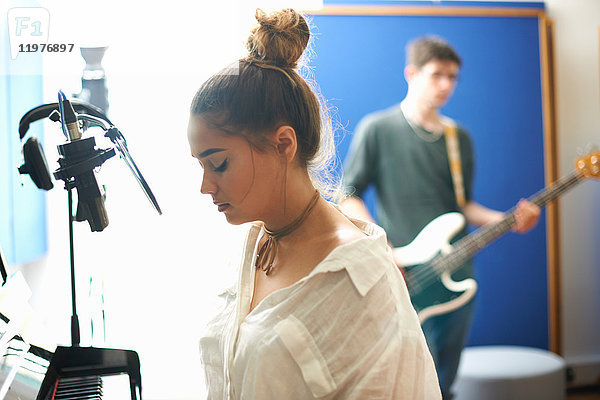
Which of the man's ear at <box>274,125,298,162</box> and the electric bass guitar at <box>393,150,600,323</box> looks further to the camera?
the electric bass guitar at <box>393,150,600,323</box>

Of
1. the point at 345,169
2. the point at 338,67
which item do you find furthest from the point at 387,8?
the point at 345,169

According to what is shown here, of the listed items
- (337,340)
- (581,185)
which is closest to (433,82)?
(581,185)

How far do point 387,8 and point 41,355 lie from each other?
204 centimetres

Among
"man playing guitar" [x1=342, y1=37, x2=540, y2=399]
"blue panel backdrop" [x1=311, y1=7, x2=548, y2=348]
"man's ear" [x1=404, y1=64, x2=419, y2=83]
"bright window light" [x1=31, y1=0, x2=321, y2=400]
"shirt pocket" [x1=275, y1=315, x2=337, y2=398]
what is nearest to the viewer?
"shirt pocket" [x1=275, y1=315, x2=337, y2=398]

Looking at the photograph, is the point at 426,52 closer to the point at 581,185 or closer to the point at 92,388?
the point at 581,185

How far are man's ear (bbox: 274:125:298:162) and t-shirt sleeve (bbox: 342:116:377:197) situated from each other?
1.52 meters

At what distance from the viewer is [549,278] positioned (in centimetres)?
280

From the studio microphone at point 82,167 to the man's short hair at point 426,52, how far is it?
1.86 meters

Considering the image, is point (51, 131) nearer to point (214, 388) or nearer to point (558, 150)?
point (214, 388)

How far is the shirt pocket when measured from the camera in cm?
85

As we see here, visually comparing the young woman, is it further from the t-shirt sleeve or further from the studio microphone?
the t-shirt sleeve

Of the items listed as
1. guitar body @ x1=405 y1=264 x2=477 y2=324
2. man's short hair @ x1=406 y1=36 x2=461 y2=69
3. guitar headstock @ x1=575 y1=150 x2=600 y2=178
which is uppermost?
man's short hair @ x1=406 y1=36 x2=461 y2=69

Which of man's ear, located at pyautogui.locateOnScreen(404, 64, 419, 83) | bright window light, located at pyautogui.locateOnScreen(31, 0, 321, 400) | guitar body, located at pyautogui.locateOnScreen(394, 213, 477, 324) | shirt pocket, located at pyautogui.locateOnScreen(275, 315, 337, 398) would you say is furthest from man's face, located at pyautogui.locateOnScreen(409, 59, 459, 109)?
shirt pocket, located at pyautogui.locateOnScreen(275, 315, 337, 398)

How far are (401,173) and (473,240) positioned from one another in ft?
1.22
